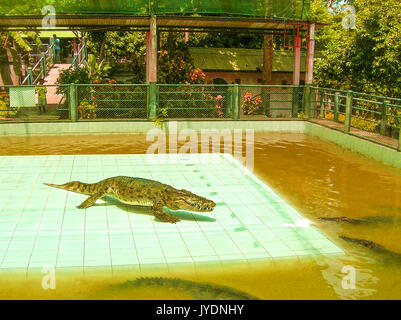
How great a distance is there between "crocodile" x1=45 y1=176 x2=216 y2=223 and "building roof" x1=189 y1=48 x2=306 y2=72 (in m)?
16.1

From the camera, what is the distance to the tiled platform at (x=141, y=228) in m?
6.20

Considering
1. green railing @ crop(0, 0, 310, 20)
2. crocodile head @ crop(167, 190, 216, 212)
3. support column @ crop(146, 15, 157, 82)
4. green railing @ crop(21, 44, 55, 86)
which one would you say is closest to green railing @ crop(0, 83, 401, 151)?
support column @ crop(146, 15, 157, 82)

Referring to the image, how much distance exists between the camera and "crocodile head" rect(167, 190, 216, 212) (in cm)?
735

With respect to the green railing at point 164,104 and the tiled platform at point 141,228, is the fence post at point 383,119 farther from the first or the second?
the tiled platform at point 141,228

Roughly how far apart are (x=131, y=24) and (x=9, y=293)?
1403cm

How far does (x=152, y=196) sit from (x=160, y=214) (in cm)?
34

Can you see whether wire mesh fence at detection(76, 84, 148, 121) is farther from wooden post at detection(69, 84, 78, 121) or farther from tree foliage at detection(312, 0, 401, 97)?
tree foliage at detection(312, 0, 401, 97)

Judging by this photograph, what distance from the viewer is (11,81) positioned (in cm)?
2248
